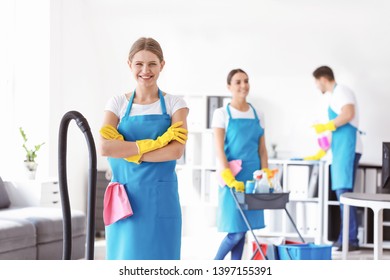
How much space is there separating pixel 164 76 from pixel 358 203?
6.65 ft

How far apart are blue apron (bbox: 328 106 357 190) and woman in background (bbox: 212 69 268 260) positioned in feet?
3.05

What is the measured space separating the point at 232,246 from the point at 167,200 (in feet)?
4.18

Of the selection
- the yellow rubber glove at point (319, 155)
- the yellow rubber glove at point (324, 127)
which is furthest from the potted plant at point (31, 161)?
the yellow rubber glove at point (319, 155)

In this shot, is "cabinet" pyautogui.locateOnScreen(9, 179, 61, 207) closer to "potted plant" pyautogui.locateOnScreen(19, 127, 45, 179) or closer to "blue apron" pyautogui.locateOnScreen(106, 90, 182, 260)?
"potted plant" pyautogui.locateOnScreen(19, 127, 45, 179)

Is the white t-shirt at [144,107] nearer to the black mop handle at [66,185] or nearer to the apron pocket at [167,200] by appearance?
the apron pocket at [167,200]

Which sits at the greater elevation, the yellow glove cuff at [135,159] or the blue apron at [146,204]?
the yellow glove cuff at [135,159]

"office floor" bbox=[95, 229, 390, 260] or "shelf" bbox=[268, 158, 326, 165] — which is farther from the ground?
"shelf" bbox=[268, 158, 326, 165]

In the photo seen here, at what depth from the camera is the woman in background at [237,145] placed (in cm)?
365

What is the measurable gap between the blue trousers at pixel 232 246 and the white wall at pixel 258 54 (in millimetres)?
935

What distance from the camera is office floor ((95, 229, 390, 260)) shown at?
4.29 meters

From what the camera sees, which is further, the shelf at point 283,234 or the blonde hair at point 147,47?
the shelf at point 283,234

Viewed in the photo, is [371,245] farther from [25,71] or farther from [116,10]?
[25,71]

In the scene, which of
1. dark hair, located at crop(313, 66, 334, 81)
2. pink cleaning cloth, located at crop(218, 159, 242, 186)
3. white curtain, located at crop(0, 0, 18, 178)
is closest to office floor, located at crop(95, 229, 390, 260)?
pink cleaning cloth, located at crop(218, 159, 242, 186)
